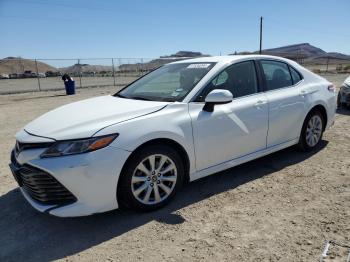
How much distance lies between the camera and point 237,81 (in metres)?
4.20

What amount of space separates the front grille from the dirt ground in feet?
1.21

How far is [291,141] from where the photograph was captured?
4.82 meters

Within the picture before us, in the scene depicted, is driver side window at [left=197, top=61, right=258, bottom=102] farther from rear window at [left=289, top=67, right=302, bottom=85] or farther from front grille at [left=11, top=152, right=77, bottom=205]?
front grille at [left=11, top=152, right=77, bottom=205]

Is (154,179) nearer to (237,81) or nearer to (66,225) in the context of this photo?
(66,225)

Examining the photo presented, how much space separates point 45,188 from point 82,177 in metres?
0.38

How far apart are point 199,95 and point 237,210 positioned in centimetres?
133

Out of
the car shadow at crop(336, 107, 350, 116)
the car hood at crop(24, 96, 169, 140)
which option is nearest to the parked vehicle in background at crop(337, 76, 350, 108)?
the car shadow at crop(336, 107, 350, 116)

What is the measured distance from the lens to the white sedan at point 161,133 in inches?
117

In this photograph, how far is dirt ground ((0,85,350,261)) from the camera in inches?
110

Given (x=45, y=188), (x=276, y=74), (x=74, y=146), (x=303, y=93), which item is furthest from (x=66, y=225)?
(x=303, y=93)

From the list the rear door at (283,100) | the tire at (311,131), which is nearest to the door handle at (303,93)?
the rear door at (283,100)

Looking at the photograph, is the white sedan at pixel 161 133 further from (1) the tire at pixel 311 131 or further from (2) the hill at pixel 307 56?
(2) the hill at pixel 307 56

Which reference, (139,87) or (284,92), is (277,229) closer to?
(284,92)

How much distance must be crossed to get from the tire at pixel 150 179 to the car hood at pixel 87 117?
43 cm
